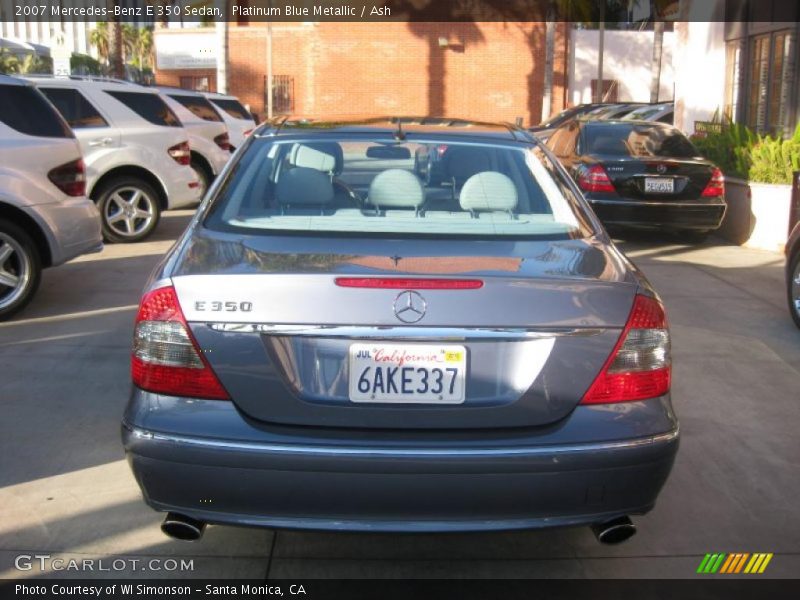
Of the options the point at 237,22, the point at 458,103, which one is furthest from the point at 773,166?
the point at 237,22

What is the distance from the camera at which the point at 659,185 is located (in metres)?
11.5

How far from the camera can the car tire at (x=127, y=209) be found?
11.5 metres

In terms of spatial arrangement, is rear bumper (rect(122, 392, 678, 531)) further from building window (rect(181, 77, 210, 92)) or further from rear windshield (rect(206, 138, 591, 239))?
building window (rect(181, 77, 210, 92))

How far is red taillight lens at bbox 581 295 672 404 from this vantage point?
3197 mm

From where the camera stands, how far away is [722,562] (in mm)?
3898

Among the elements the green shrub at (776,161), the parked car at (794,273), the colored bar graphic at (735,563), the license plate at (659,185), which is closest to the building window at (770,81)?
the green shrub at (776,161)

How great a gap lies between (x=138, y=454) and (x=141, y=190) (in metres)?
8.96

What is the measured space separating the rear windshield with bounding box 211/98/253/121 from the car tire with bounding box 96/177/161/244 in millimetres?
6249

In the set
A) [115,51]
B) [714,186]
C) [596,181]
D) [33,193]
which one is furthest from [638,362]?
[115,51]

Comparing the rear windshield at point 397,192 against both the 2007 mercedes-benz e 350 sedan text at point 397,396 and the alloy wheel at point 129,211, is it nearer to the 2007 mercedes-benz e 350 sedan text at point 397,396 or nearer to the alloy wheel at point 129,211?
the 2007 mercedes-benz e 350 sedan text at point 397,396

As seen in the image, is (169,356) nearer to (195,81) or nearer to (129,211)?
(129,211)

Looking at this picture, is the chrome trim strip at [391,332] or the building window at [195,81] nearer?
the chrome trim strip at [391,332]

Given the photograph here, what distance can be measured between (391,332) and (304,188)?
128 centimetres

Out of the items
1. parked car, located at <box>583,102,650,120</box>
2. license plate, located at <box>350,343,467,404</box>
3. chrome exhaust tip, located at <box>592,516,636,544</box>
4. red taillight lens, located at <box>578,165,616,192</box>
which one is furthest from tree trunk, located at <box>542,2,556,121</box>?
license plate, located at <box>350,343,467,404</box>
